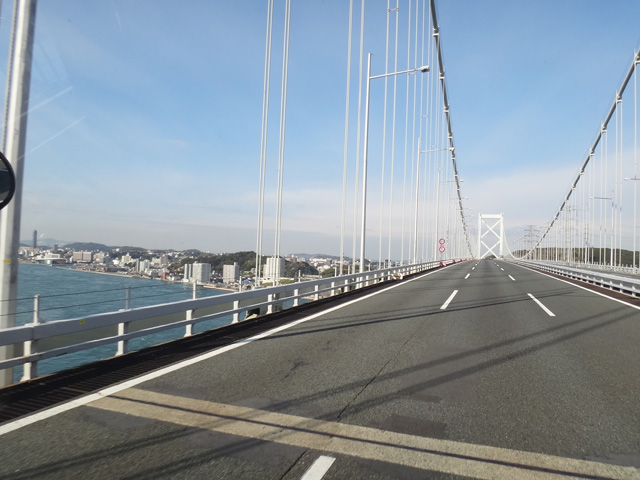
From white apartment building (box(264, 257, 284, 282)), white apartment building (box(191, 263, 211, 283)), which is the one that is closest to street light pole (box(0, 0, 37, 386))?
white apartment building (box(191, 263, 211, 283))

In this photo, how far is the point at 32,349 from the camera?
493 centimetres

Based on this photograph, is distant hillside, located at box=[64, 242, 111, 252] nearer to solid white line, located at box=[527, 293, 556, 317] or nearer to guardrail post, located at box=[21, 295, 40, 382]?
guardrail post, located at box=[21, 295, 40, 382]

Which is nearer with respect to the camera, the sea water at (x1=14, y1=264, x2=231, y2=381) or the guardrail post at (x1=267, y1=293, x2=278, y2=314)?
the sea water at (x1=14, y1=264, x2=231, y2=381)

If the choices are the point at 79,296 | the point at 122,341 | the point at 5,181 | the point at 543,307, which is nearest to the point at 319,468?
the point at 5,181

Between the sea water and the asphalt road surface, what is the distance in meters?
1.41

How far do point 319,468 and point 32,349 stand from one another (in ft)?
12.3

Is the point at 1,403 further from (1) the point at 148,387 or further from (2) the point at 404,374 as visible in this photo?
(2) the point at 404,374

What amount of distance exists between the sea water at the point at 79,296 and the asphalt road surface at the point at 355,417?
1410 millimetres

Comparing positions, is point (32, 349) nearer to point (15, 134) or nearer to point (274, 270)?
point (15, 134)

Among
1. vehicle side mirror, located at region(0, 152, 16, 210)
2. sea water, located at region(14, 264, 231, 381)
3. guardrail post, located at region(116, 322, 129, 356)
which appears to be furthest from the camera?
guardrail post, located at region(116, 322, 129, 356)

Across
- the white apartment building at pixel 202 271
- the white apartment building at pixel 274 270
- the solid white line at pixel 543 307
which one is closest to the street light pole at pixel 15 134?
the white apartment building at pixel 202 271

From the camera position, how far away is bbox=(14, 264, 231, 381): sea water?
5.61 m

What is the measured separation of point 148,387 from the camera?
4.78 metres

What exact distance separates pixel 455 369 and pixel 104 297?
5170 millimetres
